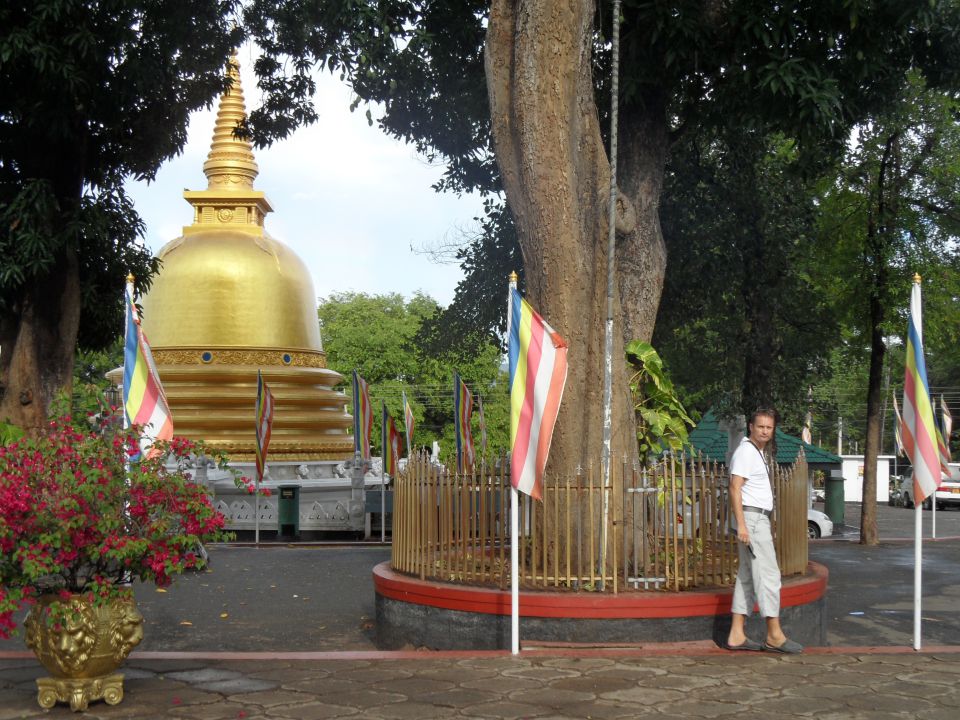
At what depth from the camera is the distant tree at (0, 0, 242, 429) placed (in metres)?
14.5

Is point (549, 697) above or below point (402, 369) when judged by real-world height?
below

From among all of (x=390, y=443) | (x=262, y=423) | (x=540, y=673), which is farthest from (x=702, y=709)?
(x=262, y=423)

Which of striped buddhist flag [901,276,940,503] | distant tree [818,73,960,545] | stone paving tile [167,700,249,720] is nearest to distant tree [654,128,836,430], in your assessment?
distant tree [818,73,960,545]

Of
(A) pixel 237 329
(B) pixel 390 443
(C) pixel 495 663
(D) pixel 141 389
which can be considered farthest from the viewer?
(A) pixel 237 329

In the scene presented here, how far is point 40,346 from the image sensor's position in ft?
51.0

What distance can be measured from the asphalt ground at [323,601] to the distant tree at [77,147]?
3.79 m

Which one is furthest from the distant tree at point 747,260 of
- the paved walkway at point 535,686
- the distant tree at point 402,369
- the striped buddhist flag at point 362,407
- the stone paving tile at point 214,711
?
the distant tree at point 402,369

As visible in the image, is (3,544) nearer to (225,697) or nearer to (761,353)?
(225,697)

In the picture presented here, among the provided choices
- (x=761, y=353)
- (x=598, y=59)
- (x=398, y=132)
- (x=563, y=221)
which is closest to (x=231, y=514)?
(x=398, y=132)

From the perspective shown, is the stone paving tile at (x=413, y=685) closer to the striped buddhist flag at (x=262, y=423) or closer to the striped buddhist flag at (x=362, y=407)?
the striped buddhist flag at (x=262, y=423)

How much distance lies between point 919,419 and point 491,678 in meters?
4.08

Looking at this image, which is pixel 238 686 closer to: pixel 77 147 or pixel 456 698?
pixel 456 698

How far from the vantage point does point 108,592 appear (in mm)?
7062

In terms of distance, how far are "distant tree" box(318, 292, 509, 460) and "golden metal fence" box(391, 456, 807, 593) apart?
41.1 m
